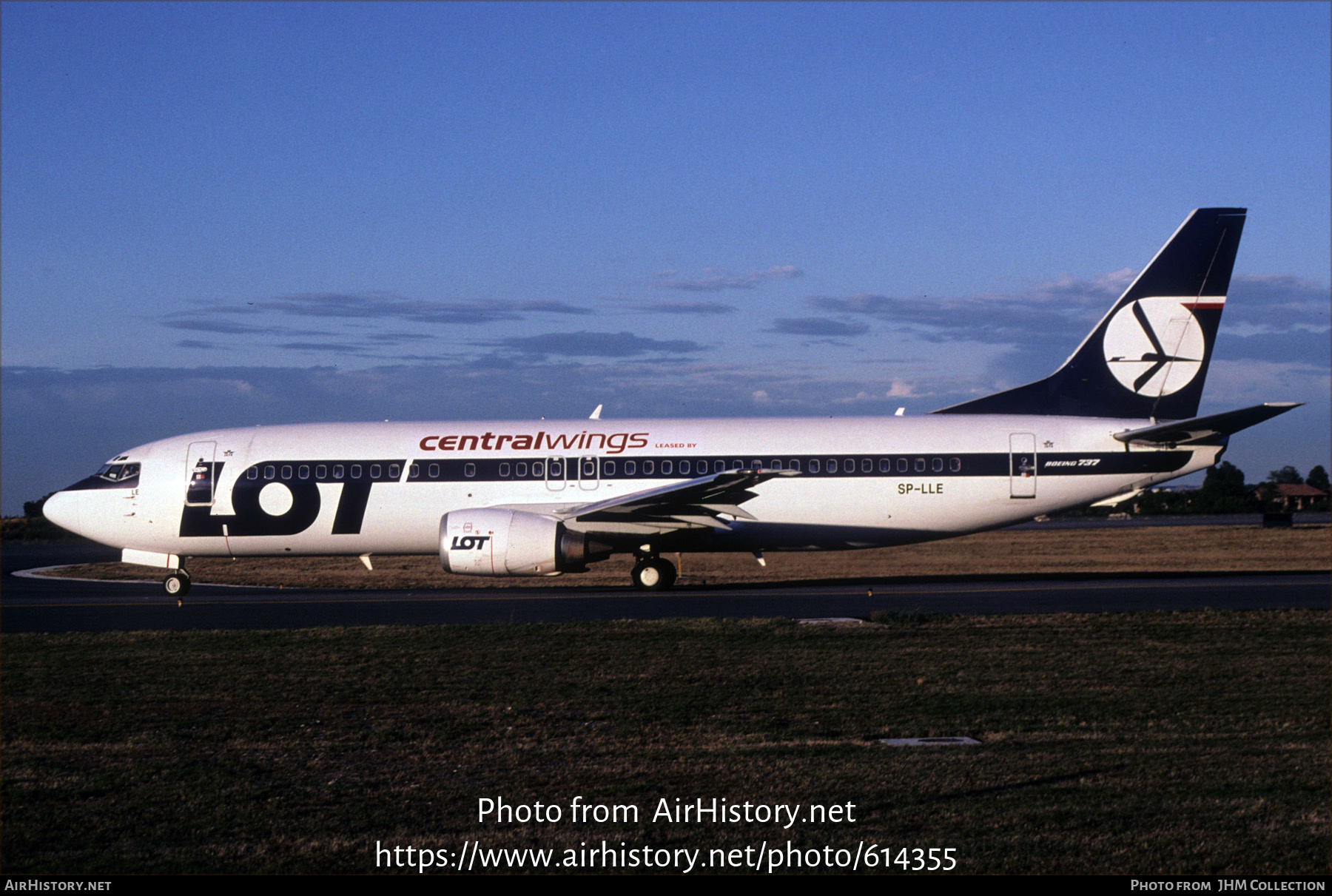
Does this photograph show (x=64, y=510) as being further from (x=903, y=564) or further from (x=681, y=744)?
(x=903, y=564)

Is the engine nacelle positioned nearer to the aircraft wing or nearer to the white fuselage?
the aircraft wing

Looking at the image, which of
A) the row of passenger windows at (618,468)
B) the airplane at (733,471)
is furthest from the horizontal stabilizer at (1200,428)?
the row of passenger windows at (618,468)

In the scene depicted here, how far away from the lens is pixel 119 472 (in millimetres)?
24297

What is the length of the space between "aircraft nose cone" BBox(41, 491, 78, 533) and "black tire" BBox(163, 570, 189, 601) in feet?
9.30

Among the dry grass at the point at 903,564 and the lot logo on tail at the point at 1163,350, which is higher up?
the lot logo on tail at the point at 1163,350

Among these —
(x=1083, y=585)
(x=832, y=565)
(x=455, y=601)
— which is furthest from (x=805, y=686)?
(x=832, y=565)

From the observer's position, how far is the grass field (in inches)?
238

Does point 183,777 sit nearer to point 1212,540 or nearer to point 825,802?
point 825,802

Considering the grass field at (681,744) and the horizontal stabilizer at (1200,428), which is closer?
the grass field at (681,744)

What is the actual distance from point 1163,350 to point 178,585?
69.9ft

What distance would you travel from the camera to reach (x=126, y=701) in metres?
10.4

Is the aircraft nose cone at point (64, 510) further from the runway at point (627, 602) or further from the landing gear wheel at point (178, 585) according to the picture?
the landing gear wheel at point (178, 585)

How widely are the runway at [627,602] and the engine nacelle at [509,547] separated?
64 cm

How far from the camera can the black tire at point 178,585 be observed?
22.9 m
